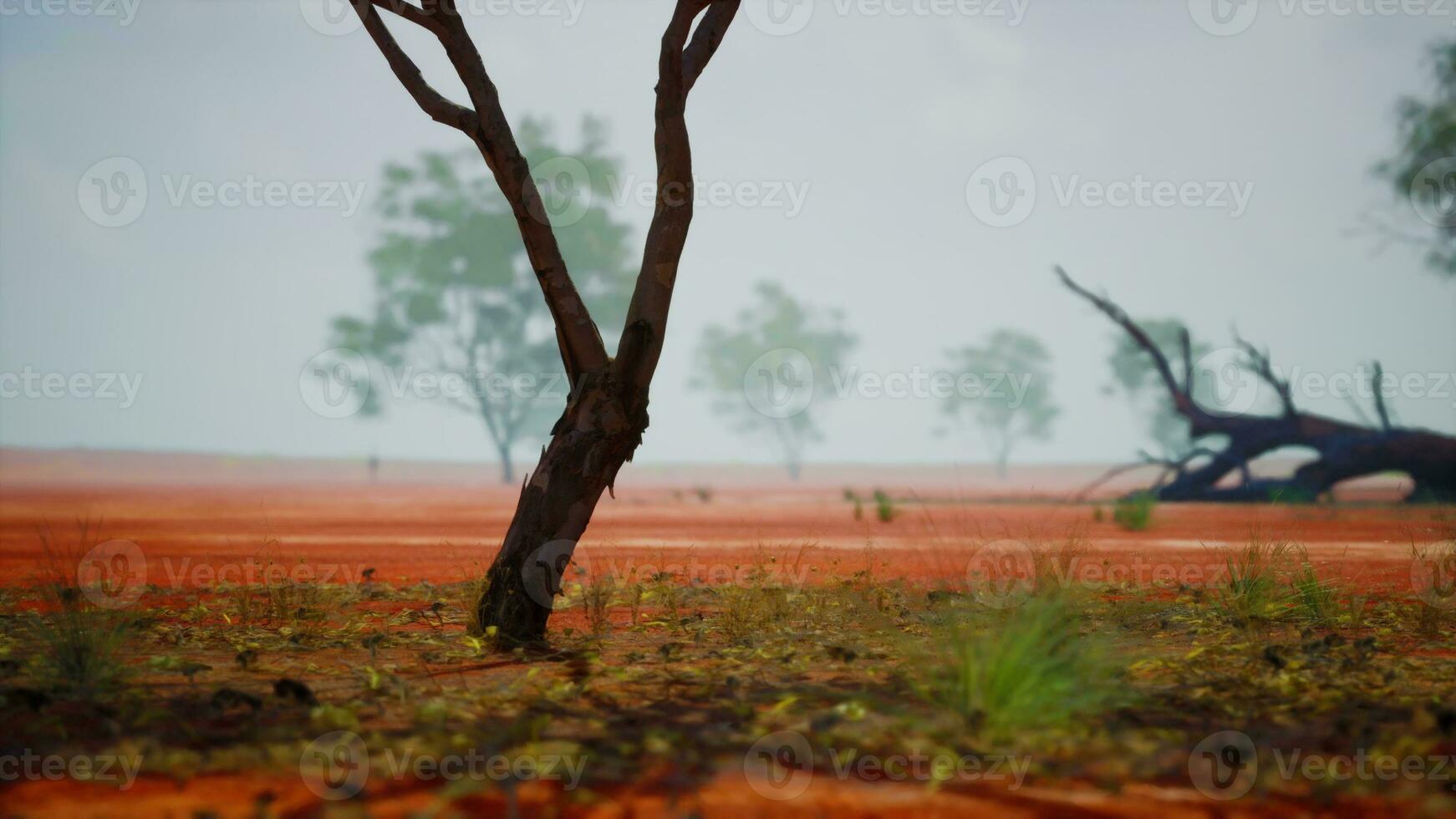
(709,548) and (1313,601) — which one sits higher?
(1313,601)

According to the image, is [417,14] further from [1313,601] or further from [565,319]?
[1313,601]

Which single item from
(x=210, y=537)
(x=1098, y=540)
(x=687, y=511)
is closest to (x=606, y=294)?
(x=687, y=511)

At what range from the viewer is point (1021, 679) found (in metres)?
3.80

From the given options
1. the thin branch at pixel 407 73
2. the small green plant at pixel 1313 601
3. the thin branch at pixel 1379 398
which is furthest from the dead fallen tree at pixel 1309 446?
the thin branch at pixel 407 73

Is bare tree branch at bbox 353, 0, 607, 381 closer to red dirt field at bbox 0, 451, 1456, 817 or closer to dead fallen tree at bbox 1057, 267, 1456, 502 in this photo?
red dirt field at bbox 0, 451, 1456, 817

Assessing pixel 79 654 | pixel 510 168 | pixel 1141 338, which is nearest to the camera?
pixel 79 654

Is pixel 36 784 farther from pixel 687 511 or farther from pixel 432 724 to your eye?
pixel 687 511

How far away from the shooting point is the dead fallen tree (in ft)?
70.4

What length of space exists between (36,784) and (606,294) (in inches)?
1793

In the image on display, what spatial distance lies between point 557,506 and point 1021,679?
3.26 metres

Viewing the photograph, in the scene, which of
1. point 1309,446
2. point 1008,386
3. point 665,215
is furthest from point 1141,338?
point 1008,386

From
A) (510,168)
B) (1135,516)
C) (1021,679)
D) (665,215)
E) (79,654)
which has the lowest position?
(79,654)

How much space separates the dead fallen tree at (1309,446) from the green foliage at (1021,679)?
713 inches

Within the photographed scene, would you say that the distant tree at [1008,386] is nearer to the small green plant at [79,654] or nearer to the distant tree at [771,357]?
the distant tree at [771,357]
